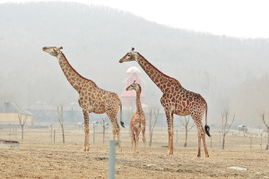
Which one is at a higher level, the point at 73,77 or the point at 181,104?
the point at 73,77

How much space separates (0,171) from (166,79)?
45.3 feet

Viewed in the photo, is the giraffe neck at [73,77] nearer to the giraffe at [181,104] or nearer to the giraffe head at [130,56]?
the giraffe head at [130,56]

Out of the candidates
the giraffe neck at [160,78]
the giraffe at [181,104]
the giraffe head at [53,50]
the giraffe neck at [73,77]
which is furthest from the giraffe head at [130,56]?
the giraffe head at [53,50]

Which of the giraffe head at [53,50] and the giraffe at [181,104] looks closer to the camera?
the giraffe at [181,104]

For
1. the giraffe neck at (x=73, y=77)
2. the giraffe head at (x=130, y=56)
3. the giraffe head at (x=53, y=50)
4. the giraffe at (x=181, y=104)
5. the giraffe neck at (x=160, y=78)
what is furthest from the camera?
the giraffe head at (x=53, y=50)

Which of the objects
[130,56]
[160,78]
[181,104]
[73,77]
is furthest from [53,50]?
[181,104]

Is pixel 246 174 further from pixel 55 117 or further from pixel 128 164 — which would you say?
pixel 55 117

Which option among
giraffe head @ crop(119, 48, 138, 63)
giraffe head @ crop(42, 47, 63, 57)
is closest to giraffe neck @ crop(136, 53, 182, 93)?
giraffe head @ crop(119, 48, 138, 63)

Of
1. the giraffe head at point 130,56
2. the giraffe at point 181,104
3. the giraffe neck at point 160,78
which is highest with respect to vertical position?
the giraffe head at point 130,56

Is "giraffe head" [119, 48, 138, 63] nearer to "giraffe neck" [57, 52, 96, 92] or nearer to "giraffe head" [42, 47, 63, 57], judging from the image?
"giraffe neck" [57, 52, 96, 92]

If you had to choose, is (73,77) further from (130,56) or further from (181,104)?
(181,104)

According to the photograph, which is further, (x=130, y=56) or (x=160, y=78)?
(x=130, y=56)

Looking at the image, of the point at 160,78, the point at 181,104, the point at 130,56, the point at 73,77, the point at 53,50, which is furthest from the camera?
the point at 53,50

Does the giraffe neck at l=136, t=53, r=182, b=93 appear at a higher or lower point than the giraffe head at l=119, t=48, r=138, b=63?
lower
